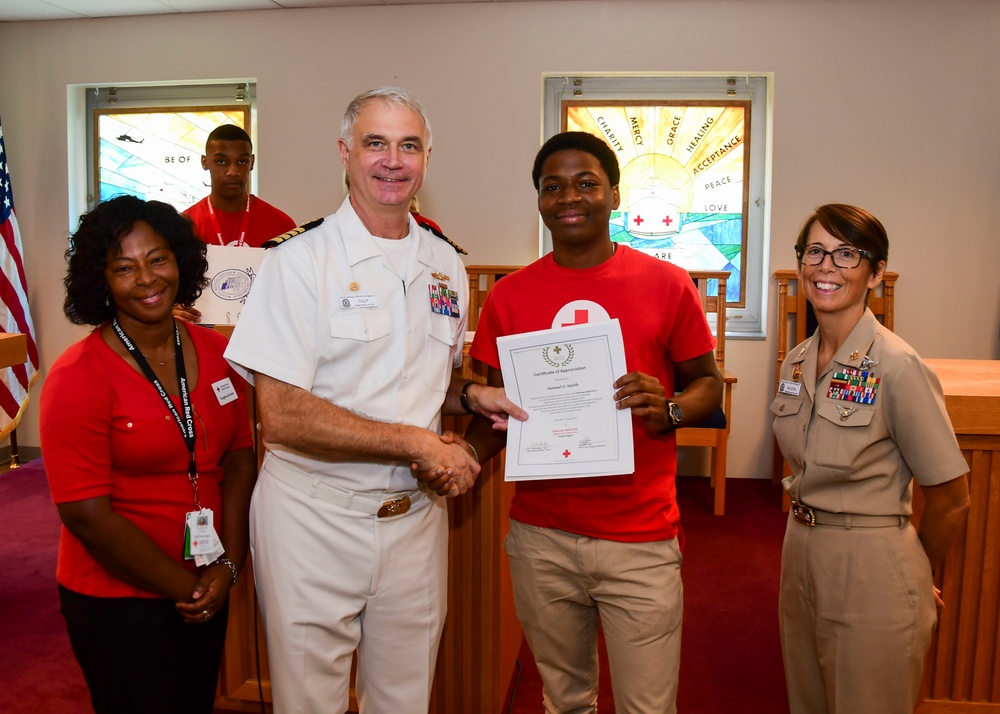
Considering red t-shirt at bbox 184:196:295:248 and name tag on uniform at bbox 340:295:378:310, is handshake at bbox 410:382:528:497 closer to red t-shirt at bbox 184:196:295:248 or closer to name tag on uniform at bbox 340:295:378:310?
name tag on uniform at bbox 340:295:378:310

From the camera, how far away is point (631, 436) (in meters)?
1.63

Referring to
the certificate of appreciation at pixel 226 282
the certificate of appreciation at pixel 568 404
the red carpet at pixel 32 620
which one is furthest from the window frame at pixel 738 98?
the certificate of appreciation at pixel 568 404

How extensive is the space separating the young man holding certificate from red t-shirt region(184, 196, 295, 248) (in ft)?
7.40

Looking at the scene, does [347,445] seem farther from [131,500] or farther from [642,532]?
[642,532]

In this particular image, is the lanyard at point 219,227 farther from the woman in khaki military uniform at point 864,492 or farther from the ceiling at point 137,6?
the woman in khaki military uniform at point 864,492

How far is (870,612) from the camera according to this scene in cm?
166

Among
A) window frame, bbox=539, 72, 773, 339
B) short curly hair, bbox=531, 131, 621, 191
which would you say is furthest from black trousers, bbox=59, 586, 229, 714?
window frame, bbox=539, 72, 773, 339

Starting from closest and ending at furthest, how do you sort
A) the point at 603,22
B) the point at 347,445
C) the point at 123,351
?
the point at 347,445, the point at 123,351, the point at 603,22

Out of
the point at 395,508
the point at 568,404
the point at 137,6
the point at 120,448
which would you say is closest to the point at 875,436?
the point at 568,404

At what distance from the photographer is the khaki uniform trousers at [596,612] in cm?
168

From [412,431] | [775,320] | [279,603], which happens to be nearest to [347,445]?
[412,431]

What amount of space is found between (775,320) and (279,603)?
4.49 m

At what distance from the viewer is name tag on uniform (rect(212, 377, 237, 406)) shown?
1.74 m

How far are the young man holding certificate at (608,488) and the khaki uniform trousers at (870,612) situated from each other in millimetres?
325
